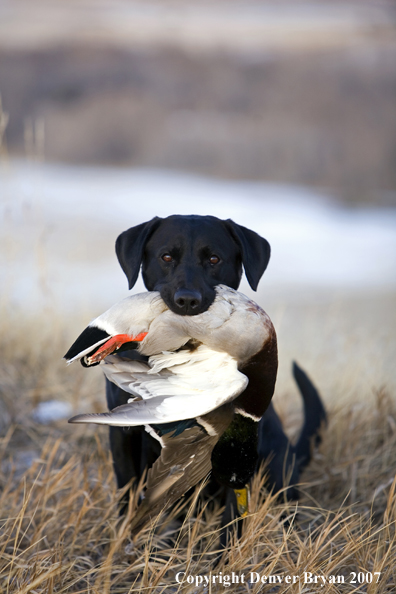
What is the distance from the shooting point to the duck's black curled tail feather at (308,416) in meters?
2.64

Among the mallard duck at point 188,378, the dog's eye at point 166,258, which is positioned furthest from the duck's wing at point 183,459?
the dog's eye at point 166,258

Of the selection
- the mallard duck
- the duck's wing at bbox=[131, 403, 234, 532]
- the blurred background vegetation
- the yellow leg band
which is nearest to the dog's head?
the mallard duck

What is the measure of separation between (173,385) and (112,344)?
207mm

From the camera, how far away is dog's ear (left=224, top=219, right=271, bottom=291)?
7.14ft

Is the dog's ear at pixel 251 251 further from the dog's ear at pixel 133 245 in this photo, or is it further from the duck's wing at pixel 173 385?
the duck's wing at pixel 173 385

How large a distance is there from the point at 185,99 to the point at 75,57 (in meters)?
4.05

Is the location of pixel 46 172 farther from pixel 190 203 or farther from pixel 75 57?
pixel 75 57

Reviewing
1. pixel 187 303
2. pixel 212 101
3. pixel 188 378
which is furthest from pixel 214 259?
pixel 212 101

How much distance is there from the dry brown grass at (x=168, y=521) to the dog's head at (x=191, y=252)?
81cm

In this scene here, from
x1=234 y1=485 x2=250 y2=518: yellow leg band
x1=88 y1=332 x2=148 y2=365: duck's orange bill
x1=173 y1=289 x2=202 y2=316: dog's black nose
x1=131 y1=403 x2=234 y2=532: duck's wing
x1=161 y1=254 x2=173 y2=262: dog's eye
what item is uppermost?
x1=161 y1=254 x2=173 y2=262: dog's eye

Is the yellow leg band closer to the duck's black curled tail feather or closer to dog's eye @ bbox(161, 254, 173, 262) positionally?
the duck's black curled tail feather

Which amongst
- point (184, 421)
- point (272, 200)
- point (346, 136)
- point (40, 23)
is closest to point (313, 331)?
point (184, 421)

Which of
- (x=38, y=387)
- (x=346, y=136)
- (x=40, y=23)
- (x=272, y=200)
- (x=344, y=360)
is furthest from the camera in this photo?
(x=40, y=23)

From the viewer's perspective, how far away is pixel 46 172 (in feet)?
47.3
